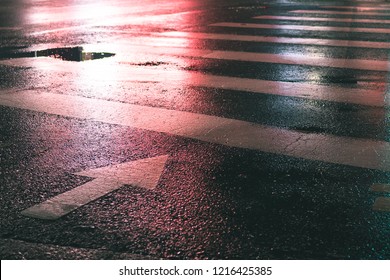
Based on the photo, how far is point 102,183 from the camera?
381 cm

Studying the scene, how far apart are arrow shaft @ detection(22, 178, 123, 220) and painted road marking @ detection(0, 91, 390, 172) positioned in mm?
1298

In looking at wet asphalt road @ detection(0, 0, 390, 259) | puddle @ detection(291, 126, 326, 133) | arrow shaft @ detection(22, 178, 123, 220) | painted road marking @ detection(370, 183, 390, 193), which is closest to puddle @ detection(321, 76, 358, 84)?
wet asphalt road @ detection(0, 0, 390, 259)

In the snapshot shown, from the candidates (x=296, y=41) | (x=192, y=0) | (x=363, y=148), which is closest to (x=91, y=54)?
(x=296, y=41)

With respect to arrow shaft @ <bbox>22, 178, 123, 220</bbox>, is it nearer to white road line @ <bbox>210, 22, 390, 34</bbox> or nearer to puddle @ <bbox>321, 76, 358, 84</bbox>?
puddle @ <bbox>321, 76, 358, 84</bbox>

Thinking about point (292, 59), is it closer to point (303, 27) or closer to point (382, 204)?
point (303, 27)

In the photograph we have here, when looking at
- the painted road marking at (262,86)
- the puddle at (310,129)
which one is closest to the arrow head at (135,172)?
the puddle at (310,129)

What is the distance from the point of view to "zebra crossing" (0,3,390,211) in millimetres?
4547

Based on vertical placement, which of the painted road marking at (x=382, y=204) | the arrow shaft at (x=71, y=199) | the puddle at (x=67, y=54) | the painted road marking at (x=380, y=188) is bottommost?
the painted road marking at (x=382, y=204)

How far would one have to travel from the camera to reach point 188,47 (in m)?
9.82

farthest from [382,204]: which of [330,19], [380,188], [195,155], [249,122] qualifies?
[330,19]

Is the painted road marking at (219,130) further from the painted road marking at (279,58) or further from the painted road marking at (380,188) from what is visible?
the painted road marking at (279,58)

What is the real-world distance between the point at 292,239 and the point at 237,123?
2385mm

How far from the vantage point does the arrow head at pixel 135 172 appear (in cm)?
385

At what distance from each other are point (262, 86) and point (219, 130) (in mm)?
1966
